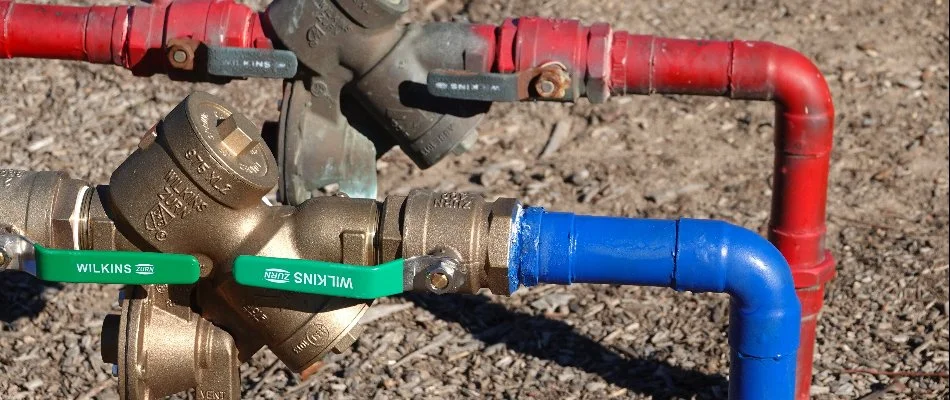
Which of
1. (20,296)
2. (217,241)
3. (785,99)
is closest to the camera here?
(217,241)

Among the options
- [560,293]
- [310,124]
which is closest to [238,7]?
[310,124]

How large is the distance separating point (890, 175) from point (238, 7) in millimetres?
2650

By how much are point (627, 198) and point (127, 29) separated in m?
1.99

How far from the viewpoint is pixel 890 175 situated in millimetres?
5191

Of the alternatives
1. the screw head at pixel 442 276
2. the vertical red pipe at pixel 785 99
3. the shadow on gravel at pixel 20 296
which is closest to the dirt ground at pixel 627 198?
the shadow on gravel at pixel 20 296

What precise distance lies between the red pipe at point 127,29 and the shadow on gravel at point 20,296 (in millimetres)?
829

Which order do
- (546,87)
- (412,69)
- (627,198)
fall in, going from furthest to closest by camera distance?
(627,198) < (412,69) < (546,87)

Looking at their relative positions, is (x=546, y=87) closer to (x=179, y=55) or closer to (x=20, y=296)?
(x=179, y=55)

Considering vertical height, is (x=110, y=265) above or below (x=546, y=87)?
below

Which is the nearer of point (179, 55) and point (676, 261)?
point (676, 261)

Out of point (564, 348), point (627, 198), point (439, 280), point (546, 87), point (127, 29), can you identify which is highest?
point (127, 29)

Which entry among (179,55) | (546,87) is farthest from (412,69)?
(179,55)

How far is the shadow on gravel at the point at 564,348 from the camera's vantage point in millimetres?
3947

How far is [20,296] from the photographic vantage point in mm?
4273
